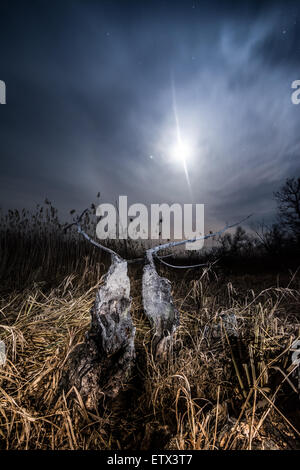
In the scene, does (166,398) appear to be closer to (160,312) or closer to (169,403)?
(169,403)

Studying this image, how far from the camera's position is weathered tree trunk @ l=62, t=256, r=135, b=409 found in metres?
0.98

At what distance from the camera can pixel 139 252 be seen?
17.6 ft

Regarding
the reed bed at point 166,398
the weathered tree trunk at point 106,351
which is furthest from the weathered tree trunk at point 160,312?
the weathered tree trunk at point 106,351

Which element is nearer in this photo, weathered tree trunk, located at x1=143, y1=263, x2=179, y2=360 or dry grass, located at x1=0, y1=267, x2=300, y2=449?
dry grass, located at x1=0, y1=267, x2=300, y2=449

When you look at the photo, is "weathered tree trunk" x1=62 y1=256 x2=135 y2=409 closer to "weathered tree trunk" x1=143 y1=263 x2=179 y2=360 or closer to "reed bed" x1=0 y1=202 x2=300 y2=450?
"reed bed" x1=0 y1=202 x2=300 y2=450

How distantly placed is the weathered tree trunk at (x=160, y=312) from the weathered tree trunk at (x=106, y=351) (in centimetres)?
21

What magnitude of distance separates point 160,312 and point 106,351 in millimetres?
426

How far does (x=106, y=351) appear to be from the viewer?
41.4 inches

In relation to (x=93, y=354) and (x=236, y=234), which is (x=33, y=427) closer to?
(x=93, y=354)

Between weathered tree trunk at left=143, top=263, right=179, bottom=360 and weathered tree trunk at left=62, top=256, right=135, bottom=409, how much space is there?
0.70 feet

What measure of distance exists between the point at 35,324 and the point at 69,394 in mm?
873

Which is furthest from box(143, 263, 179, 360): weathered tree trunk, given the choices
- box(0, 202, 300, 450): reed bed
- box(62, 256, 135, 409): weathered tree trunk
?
box(62, 256, 135, 409): weathered tree trunk

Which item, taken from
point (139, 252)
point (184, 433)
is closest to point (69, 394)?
point (184, 433)
